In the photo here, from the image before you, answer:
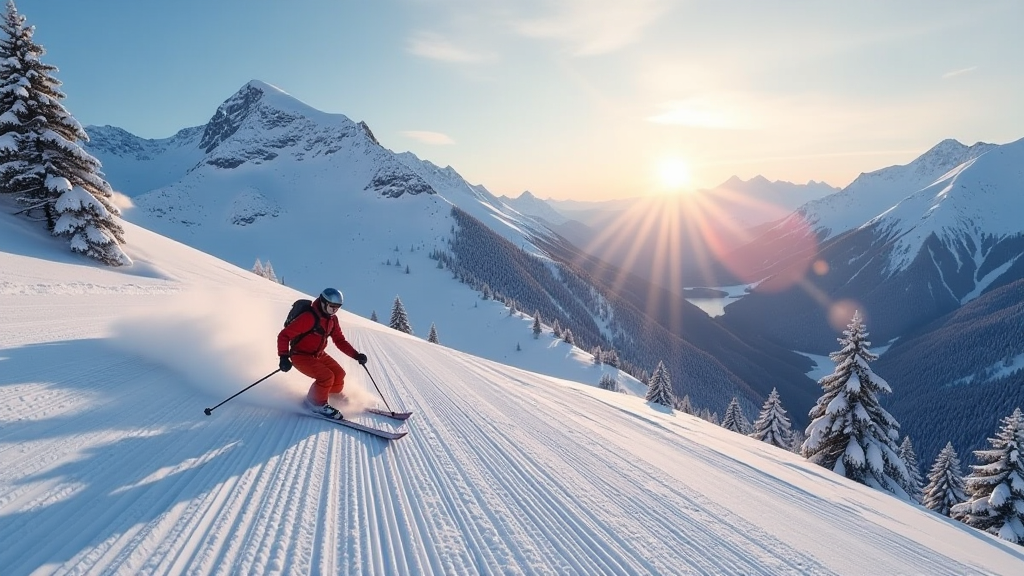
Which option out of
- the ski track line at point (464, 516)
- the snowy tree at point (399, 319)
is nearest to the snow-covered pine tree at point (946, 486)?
the ski track line at point (464, 516)

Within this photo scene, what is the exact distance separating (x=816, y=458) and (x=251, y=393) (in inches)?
797

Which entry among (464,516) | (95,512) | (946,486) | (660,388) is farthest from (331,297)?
(660,388)

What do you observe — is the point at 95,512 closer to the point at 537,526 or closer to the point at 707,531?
the point at 537,526

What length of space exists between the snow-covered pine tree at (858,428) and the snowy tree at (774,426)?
39.1 ft

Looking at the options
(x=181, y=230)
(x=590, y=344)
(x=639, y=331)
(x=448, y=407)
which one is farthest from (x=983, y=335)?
(x=181, y=230)

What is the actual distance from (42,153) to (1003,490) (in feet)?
116

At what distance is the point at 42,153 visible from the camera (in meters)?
15.1

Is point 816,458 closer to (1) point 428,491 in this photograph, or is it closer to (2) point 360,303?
(1) point 428,491

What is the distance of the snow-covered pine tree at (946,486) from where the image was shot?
875 inches

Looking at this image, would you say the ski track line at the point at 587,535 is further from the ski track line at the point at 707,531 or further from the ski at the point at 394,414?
the ski at the point at 394,414

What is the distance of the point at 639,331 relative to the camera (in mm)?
145625

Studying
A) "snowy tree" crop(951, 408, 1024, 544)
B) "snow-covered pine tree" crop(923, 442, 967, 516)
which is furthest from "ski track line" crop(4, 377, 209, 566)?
"snow-covered pine tree" crop(923, 442, 967, 516)

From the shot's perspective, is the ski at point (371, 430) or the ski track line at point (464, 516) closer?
the ski track line at point (464, 516)

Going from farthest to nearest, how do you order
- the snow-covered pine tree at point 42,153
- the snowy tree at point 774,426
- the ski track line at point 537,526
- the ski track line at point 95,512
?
the snowy tree at point 774,426 → the snow-covered pine tree at point 42,153 → the ski track line at point 537,526 → the ski track line at point 95,512
